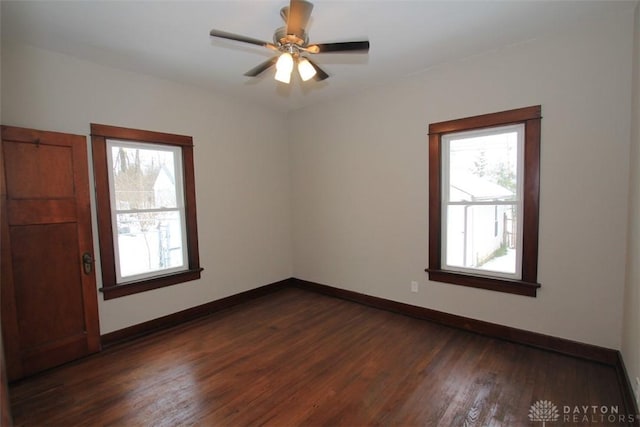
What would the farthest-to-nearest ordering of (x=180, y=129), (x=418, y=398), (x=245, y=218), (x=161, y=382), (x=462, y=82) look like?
(x=245, y=218), (x=180, y=129), (x=462, y=82), (x=161, y=382), (x=418, y=398)

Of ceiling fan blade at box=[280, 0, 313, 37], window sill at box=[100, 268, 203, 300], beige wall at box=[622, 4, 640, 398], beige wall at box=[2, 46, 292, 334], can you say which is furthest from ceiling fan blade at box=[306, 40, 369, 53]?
window sill at box=[100, 268, 203, 300]

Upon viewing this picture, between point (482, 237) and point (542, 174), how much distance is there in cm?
83

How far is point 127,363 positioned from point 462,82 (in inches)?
168

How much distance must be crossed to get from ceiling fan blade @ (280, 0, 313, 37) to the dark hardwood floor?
8.60 feet

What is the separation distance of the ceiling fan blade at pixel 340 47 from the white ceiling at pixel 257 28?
34cm

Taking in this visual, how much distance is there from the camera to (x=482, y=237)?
3193 millimetres

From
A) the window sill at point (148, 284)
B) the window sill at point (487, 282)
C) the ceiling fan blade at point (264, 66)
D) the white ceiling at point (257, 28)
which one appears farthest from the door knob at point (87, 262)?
the window sill at point (487, 282)

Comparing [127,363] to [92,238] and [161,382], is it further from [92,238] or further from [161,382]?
[92,238]

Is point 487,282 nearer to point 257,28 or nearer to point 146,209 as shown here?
point 257,28

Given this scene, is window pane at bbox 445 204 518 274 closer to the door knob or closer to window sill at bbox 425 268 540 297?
window sill at bbox 425 268 540 297

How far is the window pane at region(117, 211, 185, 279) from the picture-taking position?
3.26 m

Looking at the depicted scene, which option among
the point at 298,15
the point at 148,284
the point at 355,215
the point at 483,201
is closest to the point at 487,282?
the point at 483,201

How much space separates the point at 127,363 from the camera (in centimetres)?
273

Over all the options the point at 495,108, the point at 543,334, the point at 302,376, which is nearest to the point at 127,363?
the point at 302,376
